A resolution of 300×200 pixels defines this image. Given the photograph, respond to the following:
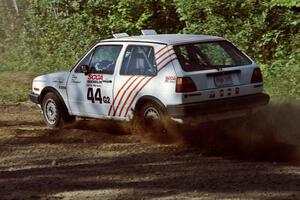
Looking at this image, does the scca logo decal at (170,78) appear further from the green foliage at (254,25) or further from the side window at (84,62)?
the green foliage at (254,25)

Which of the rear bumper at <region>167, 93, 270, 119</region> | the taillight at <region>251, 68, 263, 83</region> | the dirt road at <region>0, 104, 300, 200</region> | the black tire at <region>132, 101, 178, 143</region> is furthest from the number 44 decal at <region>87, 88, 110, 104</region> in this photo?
the taillight at <region>251, 68, 263, 83</region>

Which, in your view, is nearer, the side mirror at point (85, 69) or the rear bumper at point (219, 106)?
the rear bumper at point (219, 106)

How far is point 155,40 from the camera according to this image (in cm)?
967

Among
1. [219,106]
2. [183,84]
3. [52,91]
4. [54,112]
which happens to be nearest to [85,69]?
[52,91]

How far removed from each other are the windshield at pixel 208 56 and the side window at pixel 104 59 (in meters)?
1.21

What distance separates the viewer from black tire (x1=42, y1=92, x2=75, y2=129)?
11.2m

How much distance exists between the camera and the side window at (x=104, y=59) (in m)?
10.2

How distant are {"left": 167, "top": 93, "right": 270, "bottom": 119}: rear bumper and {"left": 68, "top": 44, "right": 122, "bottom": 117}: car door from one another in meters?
1.44

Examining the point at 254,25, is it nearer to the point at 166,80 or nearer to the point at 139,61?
the point at 139,61

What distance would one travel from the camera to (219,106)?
927 cm

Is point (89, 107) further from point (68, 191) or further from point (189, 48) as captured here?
point (68, 191)

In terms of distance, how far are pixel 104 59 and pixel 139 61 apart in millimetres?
849

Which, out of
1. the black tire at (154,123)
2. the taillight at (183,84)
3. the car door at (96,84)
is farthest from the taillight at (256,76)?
the car door at (96,84)

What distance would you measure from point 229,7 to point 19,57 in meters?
11.6
